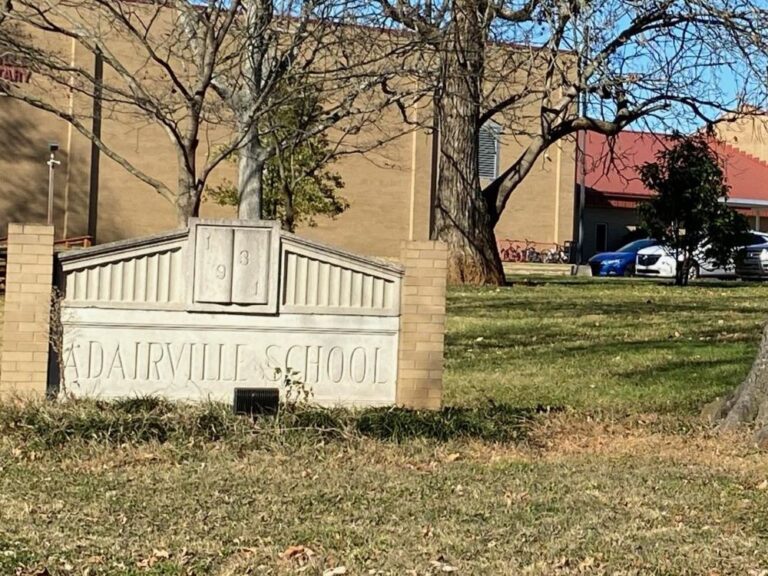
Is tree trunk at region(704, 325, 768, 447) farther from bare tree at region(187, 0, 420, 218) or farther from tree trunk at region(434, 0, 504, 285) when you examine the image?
tree trunk at region(434, 0, 504, 285)

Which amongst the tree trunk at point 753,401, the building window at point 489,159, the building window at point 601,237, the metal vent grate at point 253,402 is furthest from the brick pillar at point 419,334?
the building window at point 601,237

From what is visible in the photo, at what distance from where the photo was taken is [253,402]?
7.88 meters

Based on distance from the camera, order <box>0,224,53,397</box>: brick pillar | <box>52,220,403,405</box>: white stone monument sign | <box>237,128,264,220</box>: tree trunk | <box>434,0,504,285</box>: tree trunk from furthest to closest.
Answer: <box>434,0,504,285</box>: tree trunk
<box>237,128,264,220</box>: tree trunk
<box>52,220,403,405</box>: white stone monument sign
<box>0,224,53,397</box>: brick pillar

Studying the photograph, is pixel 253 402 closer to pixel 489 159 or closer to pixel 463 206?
pixel 463 206

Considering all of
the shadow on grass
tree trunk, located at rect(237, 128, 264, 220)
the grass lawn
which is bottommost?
the grass lawn

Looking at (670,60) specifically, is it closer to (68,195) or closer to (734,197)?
(68,195)

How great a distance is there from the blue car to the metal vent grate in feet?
100

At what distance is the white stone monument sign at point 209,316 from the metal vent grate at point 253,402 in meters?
0.58

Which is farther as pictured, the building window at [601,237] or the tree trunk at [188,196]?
the building window at [601,237]

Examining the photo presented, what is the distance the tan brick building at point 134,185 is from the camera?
36469 millimetres

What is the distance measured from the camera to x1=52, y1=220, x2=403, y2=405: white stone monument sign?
8.44m

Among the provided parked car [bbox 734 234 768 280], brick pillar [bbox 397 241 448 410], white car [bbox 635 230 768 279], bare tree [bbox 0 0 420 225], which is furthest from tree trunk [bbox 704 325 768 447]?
parked car [bbox 734 234 768 280]

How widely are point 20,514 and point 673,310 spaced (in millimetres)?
13399

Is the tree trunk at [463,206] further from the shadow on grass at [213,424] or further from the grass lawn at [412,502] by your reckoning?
the shadow on grass at [213,424]
